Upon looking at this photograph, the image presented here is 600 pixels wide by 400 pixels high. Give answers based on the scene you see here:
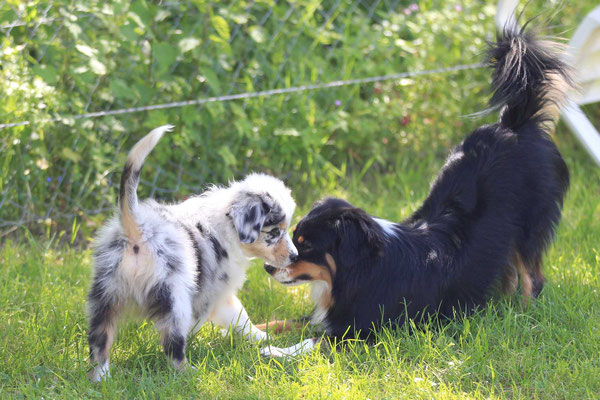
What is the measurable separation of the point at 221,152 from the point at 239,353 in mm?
1911

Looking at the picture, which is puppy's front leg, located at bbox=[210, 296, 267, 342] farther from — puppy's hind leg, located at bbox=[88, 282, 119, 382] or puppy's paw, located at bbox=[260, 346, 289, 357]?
puppy's hind leg, located at bbox=[88, 282, 119, 382]

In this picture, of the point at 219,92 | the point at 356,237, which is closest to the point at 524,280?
the point at 356,237

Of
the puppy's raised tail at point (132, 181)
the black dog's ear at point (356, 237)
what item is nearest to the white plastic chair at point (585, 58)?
the black dog's ear at point (356, 237)

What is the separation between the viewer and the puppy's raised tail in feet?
8.98

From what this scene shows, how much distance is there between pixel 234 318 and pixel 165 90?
2.01 metres

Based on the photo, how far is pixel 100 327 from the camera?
114 inches

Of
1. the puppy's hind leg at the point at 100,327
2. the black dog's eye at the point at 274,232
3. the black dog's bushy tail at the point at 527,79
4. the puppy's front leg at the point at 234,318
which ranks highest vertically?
the black dog's bushy tail at the point at 527,79

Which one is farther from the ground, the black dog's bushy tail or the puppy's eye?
the black dog's bushy tail

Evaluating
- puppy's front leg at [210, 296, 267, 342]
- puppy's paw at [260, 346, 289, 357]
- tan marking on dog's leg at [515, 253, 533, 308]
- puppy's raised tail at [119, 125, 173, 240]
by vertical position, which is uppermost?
puppy's raised tail at [119, 125, 173, 240]

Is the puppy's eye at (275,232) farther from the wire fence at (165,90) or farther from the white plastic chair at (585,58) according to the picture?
the white plastic chair at (585,58)

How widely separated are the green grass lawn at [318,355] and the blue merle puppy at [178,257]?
16 centimetres

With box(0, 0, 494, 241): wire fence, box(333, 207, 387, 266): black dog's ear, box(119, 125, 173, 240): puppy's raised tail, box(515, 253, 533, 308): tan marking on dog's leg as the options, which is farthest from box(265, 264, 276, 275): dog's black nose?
box(0, 0, 494, 241): wire fence

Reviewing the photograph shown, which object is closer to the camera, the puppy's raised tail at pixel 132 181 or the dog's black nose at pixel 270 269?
the puppy's raised tail at pixel 132 181

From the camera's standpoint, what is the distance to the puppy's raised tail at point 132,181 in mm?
2736
